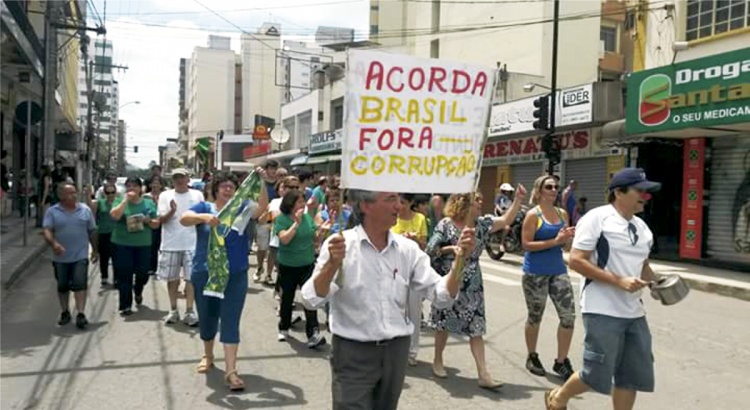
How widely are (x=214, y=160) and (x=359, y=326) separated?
74.9 meters

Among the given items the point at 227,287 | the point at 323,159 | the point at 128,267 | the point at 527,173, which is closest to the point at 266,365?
the point at 227,287

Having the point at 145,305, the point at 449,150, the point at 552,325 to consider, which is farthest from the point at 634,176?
the point at 145,305

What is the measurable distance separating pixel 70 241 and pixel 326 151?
27193 mm

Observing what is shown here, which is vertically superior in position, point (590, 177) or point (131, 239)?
point (590, 177)

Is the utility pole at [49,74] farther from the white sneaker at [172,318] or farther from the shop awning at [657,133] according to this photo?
the shop awning at [657,133]

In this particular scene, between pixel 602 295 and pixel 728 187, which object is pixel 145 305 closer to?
pixel 602 295

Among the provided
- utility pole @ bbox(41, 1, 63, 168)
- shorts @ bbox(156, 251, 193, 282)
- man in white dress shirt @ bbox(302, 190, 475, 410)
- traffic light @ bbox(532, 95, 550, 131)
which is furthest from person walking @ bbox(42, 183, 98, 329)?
traffic light @ bbox(532, 95, 550, 131)

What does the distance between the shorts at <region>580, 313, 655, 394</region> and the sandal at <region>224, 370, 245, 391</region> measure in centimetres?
270

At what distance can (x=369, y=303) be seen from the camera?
3139 mm

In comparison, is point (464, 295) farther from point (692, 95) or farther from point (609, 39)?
point (609, 39)

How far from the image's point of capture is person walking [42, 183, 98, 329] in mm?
7312

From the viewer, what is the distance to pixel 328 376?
570 centimetres

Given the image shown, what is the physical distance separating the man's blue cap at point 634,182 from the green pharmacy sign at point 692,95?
30.2ft

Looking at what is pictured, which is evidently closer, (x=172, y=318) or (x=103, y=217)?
(x=172, y=318)
